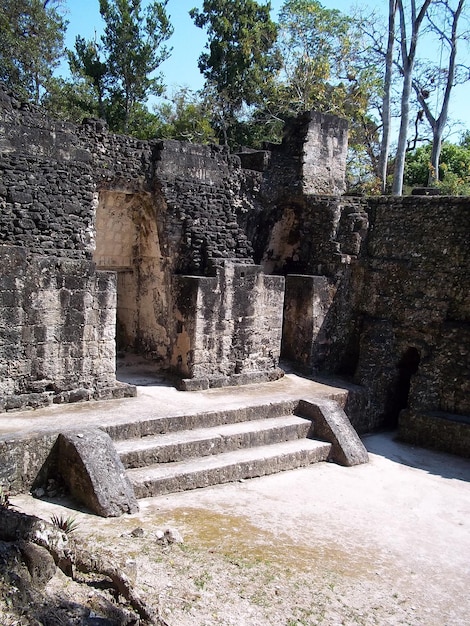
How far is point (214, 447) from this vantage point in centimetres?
841

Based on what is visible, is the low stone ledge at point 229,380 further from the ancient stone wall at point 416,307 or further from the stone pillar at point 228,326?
the ancient stone wall at point 416,307

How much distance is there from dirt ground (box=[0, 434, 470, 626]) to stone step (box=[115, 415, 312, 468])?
61cm

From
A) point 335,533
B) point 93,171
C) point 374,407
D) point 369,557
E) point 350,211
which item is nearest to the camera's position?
point 369,557

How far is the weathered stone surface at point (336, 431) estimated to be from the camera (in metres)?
9.34

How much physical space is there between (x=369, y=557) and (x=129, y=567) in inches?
108

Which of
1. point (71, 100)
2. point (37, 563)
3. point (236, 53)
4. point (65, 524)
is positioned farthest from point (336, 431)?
point (236, 53)

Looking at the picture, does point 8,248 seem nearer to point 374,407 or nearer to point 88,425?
point 88,425

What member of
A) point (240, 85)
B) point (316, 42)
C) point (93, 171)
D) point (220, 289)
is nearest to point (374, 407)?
point (220, 289)

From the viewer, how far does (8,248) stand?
794cm

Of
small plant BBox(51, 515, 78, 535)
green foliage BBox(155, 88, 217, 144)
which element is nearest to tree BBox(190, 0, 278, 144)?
green foliage BBox(155, 88, 217, 144)

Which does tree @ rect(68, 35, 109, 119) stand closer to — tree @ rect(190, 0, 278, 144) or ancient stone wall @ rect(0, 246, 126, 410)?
tree @ rect(190, 0, 278, 144)

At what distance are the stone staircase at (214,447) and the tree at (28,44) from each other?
15.7 meters

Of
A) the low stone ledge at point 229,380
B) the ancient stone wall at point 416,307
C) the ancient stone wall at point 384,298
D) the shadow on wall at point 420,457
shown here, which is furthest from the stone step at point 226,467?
the ancient stone wall at point 416,307

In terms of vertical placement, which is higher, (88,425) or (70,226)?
(70,226)
